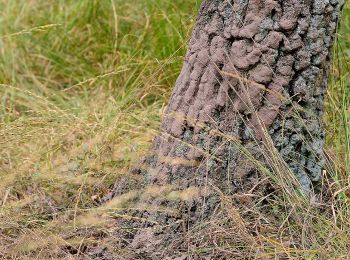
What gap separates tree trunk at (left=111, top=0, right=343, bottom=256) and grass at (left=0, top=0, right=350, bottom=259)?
108mm

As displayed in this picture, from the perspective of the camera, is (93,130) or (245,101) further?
(93,130)

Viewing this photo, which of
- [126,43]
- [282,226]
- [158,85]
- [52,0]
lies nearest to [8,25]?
[52,0]

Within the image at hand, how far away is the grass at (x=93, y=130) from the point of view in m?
2.24

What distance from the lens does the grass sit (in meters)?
2.24

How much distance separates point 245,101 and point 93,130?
0.67 meters

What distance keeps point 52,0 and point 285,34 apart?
2.13m

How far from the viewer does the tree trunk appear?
7.35 feet

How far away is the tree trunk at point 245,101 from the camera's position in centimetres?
224

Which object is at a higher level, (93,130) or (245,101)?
(245,101)

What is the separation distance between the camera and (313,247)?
2127mm

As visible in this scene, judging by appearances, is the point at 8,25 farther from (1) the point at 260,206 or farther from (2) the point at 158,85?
(1) the point at 260,206

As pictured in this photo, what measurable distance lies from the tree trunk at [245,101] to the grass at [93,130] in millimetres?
108

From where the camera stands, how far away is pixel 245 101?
2.27m

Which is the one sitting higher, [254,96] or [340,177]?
[254,96]
